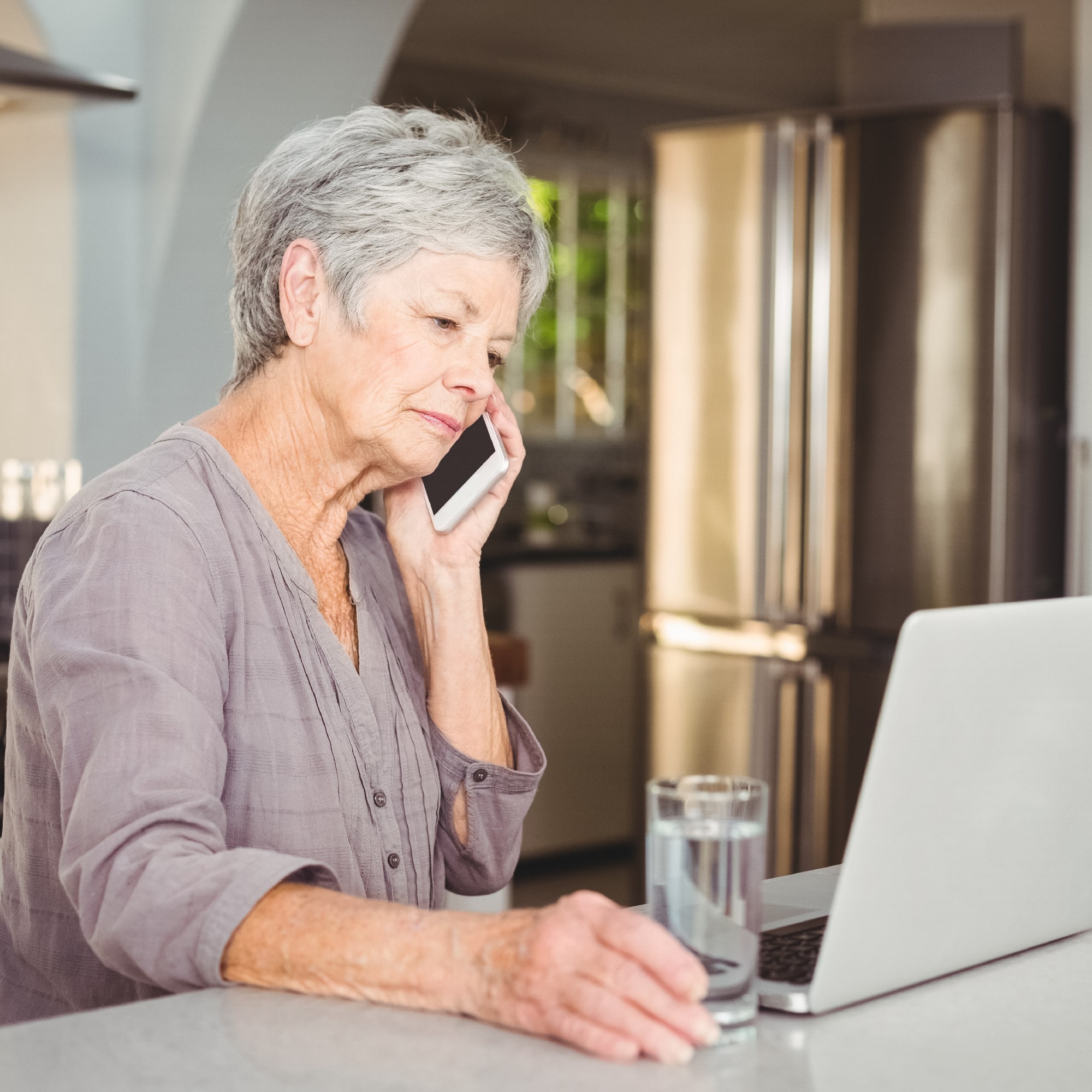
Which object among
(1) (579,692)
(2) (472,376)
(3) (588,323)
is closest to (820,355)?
(1) (579,692)

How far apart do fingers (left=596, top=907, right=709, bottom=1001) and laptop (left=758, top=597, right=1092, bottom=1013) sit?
8 centimetres

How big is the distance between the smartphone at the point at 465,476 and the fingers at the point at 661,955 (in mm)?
732

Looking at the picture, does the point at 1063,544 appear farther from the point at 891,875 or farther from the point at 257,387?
the point at 891,875

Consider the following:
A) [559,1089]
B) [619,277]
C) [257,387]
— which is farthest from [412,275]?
[619,277]

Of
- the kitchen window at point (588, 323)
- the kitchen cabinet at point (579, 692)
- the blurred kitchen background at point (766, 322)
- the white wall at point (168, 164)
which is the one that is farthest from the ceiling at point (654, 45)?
the white wall at point (168, 164)

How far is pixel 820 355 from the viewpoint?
3270 mm

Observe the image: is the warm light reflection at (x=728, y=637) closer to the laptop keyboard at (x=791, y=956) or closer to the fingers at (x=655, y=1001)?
the laptop keyboard at (x=791, y=956)

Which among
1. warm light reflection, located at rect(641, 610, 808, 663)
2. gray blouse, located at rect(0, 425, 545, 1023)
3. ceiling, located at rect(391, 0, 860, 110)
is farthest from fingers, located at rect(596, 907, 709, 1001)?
ceiling, located at rect(391, 0, 860, 110)

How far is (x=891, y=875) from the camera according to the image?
829mm

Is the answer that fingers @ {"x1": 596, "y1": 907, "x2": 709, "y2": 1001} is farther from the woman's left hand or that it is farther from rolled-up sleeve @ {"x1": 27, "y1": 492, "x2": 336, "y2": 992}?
the woman's left hand

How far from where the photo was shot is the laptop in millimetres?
805

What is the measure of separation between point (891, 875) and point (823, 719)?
250 cm

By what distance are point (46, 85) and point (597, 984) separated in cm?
200

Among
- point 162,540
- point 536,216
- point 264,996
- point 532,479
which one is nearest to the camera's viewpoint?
point 264,996
